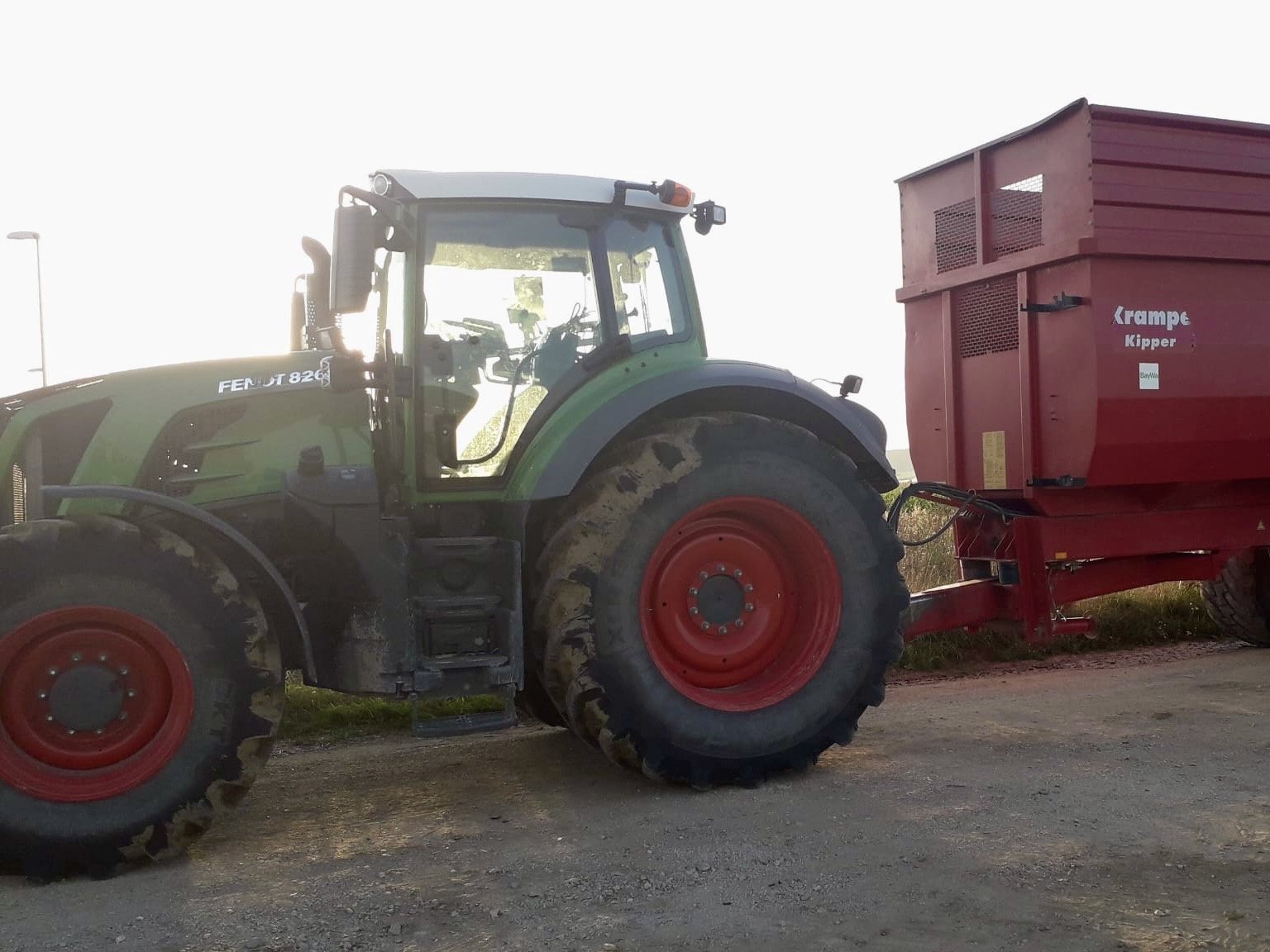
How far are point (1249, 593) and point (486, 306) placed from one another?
5.86 meters

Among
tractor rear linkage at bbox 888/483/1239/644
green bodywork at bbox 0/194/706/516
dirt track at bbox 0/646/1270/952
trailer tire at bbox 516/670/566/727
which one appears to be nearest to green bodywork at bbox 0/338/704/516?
green bodywork at bbox 0/194/706/516

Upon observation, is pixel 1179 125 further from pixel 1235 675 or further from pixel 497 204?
pixel 497 204

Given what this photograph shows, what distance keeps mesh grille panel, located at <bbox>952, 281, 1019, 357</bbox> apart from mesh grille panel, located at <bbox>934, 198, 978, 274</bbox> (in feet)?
0.62

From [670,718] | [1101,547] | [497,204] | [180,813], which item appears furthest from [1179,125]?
[180,813]

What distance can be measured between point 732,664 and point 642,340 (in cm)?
139

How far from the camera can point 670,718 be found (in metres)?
4.67

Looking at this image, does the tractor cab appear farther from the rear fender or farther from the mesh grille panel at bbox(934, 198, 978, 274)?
the mesh grille panel at bbox(934, 198, 978, 274)

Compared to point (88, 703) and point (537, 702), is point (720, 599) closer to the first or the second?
point (537, 702)

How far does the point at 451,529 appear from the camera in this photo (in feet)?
16.0

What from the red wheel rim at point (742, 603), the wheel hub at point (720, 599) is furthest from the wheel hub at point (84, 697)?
the wheel hub at point (720, 599)

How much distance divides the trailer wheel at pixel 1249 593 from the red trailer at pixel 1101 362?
0.92m

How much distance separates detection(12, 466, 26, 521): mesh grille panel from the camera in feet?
15.0

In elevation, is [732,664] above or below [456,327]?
below

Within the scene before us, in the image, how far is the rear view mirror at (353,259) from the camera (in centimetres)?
430
